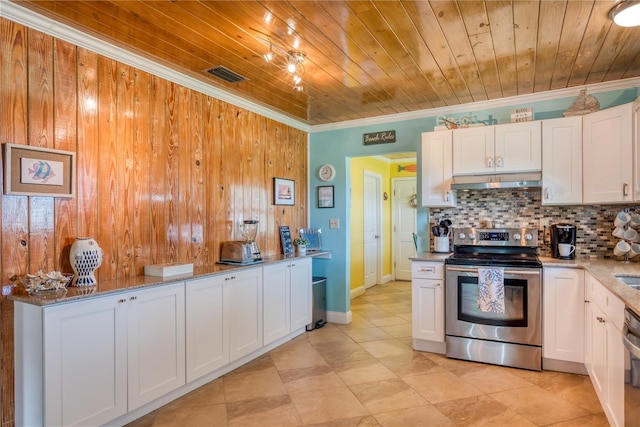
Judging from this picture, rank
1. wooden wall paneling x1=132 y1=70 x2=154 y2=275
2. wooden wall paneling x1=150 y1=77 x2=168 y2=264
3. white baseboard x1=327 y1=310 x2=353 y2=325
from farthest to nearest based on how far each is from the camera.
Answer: white baseboard x1=327 y1=310 x2=353 y2=325 → wooden wall paneling x1=150 y1=77 x2=168 y2=264 → wooden wall paneling x1=132 y1=70 x2=154 y2=275

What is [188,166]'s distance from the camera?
10.3 feet

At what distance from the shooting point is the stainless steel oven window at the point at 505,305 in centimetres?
317

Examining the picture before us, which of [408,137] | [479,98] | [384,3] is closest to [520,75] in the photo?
[479,98]

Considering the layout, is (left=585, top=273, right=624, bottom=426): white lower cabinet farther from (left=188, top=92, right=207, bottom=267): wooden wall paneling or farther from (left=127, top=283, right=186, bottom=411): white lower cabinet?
(left=188, top=92, right=207, bottom=267): wooden wall paneling

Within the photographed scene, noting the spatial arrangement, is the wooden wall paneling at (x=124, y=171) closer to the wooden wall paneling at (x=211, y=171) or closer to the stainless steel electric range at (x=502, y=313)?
the wooden wall paneling at (x=211, y=171)

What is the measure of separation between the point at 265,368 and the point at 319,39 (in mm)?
2659

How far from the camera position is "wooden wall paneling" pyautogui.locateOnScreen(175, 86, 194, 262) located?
3068mm

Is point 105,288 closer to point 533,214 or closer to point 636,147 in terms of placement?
point 533,214

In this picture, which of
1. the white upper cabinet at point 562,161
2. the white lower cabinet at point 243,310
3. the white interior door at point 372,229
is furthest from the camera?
the white interior door at point 372,229

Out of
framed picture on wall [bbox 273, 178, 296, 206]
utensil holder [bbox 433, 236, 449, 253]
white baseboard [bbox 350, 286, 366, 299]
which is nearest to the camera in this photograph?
utensil holder [bbox 433, 236, 449, 253]

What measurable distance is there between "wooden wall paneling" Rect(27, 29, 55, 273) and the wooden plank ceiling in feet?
0.74

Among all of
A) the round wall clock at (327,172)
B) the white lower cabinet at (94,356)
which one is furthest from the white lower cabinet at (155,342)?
the round wall clock at (327,172)

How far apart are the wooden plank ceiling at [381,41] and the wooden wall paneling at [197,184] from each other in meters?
0.29

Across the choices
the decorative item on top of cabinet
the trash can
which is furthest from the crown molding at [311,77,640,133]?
the decorative item on top of cabinet
